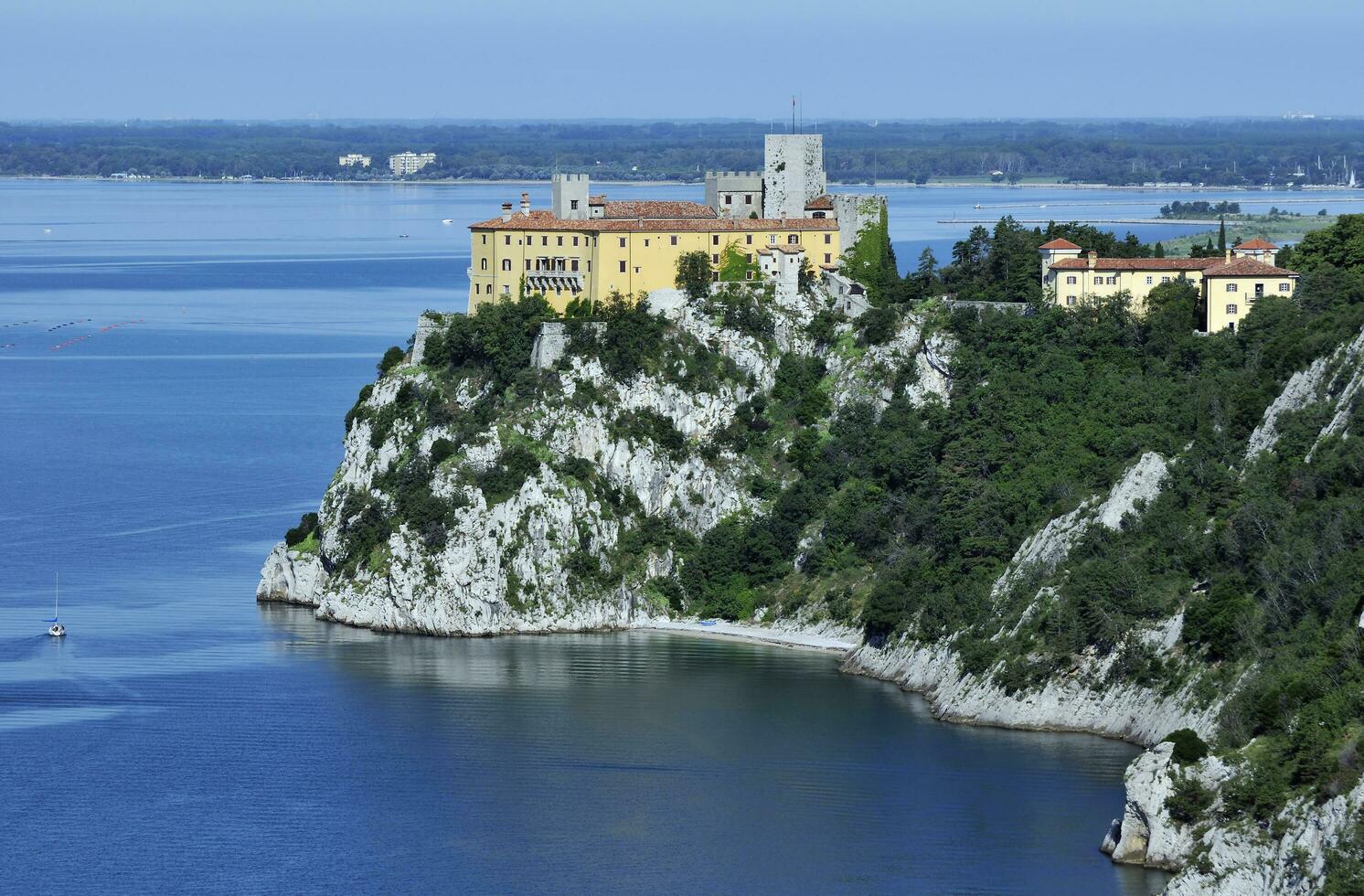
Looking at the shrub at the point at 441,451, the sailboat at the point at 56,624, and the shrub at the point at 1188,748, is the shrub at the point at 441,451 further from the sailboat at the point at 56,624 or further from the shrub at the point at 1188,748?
the shrub at the point at 1188,748

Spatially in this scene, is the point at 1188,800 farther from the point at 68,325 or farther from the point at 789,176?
the point at 68,325

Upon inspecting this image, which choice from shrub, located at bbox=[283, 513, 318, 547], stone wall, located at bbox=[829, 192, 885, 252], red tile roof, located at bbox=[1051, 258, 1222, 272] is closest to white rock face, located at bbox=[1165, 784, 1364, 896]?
red tile roof, located at bbox=[1051, 258, 1222, 272]

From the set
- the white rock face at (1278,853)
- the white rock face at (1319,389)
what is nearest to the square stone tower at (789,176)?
the white rock face at (1319,389)

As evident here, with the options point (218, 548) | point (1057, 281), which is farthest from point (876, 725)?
point (218, 548)

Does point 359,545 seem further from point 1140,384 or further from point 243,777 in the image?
point 1140,384

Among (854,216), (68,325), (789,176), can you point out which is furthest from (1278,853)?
(68,325)

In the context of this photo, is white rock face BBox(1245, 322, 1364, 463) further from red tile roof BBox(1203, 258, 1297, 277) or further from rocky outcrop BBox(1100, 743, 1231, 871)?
rocky outcrop BBox(1100, 743, 1231, 871)
